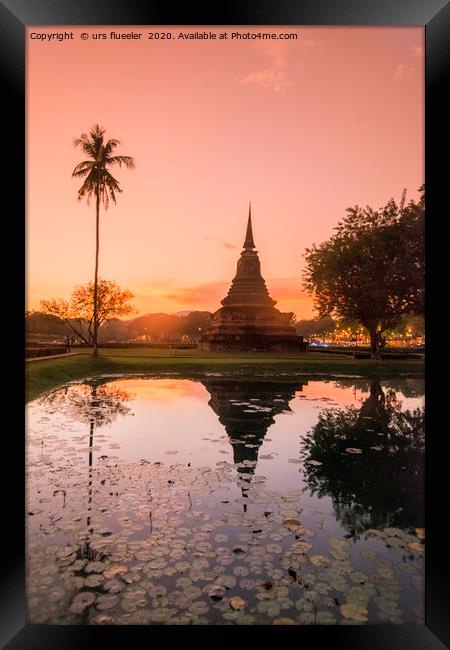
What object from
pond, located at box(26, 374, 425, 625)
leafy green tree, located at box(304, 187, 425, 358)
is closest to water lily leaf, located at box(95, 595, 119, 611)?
pond, located at box(26, 374, 425, 625)

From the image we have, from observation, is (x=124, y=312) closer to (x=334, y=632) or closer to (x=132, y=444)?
(x=132, y=444)

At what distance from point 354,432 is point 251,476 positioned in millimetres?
3895

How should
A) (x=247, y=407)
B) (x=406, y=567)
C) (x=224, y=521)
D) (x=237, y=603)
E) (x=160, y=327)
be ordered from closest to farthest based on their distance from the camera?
1. (x=237, y=603)
2. (x=406, y=567)
3. (x=224, y=521)
4. (x=247, y=407)
5. (x=160, y=327)

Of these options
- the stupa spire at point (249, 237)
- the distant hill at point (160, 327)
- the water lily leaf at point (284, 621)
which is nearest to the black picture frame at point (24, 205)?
the water lily leaf at point (284, 621)

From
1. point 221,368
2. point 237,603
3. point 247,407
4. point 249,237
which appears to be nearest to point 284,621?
point 237,603

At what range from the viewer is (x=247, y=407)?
1187cm

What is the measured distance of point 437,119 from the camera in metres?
3.60

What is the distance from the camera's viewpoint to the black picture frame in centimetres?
341

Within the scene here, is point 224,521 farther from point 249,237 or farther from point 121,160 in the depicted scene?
point 249,237

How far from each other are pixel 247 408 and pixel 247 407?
16 centimetres

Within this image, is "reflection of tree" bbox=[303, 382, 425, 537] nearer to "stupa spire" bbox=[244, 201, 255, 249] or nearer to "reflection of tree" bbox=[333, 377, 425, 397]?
"reflection of tree" bbox=[333, 377, 425, 397]

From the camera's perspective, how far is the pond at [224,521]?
3.65 metres

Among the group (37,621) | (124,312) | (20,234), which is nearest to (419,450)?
(37,621)

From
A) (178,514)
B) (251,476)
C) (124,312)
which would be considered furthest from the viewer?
(124,312)
